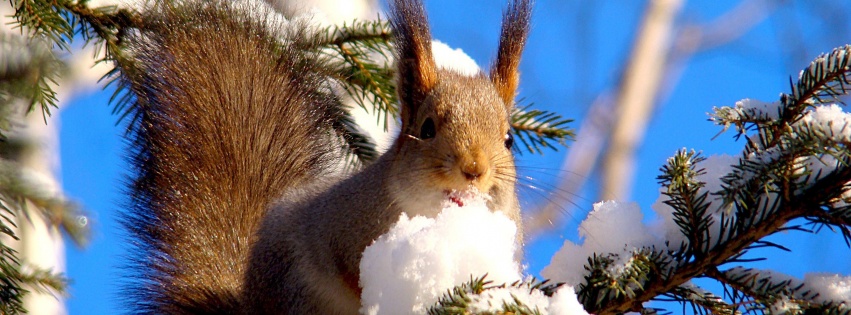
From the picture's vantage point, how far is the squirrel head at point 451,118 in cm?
135

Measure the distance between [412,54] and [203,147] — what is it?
488 mm

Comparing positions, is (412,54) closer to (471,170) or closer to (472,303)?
(471,170)

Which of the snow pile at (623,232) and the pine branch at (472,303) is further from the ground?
the snow pile at (623,232)

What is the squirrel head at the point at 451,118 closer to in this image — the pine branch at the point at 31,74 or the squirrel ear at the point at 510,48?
the squirrel ear at the point at 510,48

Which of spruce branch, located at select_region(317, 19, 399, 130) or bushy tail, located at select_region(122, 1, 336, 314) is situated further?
spruce branch, located at select_region(317, 19, 399, 130)

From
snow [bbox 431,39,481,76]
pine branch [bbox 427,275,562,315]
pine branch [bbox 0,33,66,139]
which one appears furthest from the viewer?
snow [bbox 431,39,481,76]

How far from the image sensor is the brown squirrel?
1.43 metres

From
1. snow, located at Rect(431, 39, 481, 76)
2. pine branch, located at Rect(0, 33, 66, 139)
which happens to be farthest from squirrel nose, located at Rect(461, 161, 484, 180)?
pine branch, located at Rect(0, 33, 66, 139)

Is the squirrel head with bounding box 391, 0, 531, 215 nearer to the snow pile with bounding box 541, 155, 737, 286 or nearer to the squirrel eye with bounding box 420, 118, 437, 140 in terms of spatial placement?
the squirrel eye with bounding box 420, 118, 437, 140

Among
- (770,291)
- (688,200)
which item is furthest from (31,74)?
(770,291)

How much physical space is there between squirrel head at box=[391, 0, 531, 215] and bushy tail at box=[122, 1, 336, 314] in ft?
1.11

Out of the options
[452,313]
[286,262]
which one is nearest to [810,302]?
[452,313]

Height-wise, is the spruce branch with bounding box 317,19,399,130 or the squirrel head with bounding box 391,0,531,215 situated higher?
the spruce branch with bounding box 317,19,399,130

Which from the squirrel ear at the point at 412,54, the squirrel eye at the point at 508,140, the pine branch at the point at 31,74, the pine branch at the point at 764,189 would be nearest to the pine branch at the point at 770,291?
the pine branch at the point at 764,189
